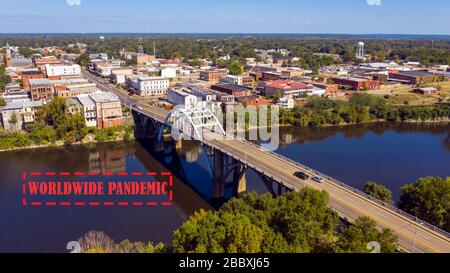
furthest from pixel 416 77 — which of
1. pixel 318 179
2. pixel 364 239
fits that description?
pixel 364 239

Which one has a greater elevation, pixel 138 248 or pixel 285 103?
pixel 285 103

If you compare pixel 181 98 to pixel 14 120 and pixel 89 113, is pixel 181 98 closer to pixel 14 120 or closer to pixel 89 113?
pixel 89 113

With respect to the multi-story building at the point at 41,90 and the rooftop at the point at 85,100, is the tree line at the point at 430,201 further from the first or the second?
the multi-story building at the point at 41,90

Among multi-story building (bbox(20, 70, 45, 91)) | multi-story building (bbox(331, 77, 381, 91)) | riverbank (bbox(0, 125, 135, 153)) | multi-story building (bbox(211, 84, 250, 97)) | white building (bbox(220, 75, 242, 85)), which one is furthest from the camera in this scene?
white building (bbox(220, 75, 242, 85))

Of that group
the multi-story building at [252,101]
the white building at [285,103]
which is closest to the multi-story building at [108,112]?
the multi-story building at [252,101]

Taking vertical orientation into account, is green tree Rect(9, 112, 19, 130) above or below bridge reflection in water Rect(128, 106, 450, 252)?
above

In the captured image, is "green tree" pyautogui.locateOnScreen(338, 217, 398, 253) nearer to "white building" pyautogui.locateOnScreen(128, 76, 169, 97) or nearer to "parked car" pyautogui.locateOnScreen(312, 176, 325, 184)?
"parked car" pyautogui.locateOnScreen(312, 176, 325, 184)

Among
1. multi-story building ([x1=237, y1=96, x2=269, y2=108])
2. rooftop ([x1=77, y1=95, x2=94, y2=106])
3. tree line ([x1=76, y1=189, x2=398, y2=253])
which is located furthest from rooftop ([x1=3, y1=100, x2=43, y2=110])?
tree line ([x1=76, y1=189, x2=398, y2=253])
